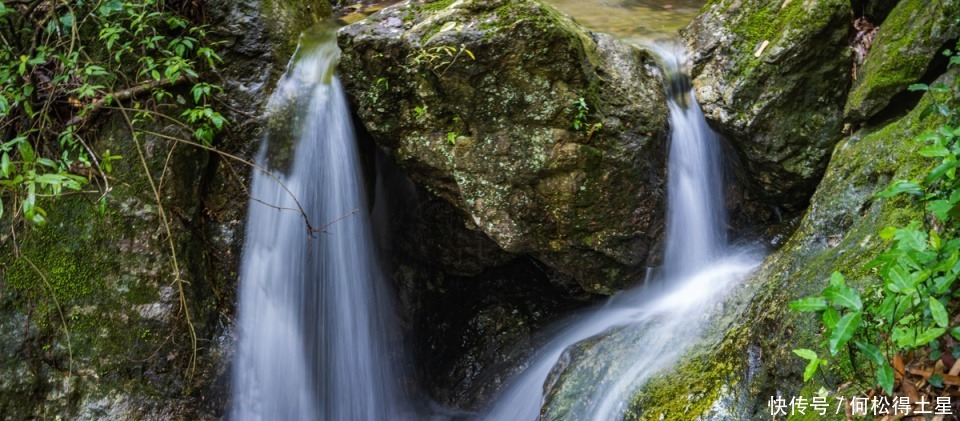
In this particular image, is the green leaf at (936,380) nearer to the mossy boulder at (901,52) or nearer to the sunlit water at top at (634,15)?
the mossy boulder at (901,52)

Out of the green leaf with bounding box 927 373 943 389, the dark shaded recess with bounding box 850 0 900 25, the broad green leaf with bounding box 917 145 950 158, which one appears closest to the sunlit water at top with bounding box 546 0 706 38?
the dark shaded recess with bounding box 850 0 900 25

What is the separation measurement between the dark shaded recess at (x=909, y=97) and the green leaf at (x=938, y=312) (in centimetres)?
233

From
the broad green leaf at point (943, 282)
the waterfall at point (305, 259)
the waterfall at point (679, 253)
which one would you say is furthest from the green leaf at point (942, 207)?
the waterfall at point (305, 259)

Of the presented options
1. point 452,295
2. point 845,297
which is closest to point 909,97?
point 845,297

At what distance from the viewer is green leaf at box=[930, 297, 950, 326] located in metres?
1.71

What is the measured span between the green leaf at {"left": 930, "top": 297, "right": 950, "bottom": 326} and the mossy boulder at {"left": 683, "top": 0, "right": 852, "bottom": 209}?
2.79m

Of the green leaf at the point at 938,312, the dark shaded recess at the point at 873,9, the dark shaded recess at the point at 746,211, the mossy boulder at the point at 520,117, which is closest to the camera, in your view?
the green leaf at the point at 938,312

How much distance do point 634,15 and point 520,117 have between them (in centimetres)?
199

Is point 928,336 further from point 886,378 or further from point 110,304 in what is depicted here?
point 110,304

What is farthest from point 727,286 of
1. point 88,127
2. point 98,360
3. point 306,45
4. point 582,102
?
point 88,127

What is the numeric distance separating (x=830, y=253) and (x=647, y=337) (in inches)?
50.5

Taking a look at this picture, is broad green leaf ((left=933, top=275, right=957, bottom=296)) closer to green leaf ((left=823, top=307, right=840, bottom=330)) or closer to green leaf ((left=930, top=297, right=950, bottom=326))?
green leaf ((left=930, top=297, right=950, bottom=326))

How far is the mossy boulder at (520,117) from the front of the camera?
13.4ft

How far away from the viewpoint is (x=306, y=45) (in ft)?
15.7
